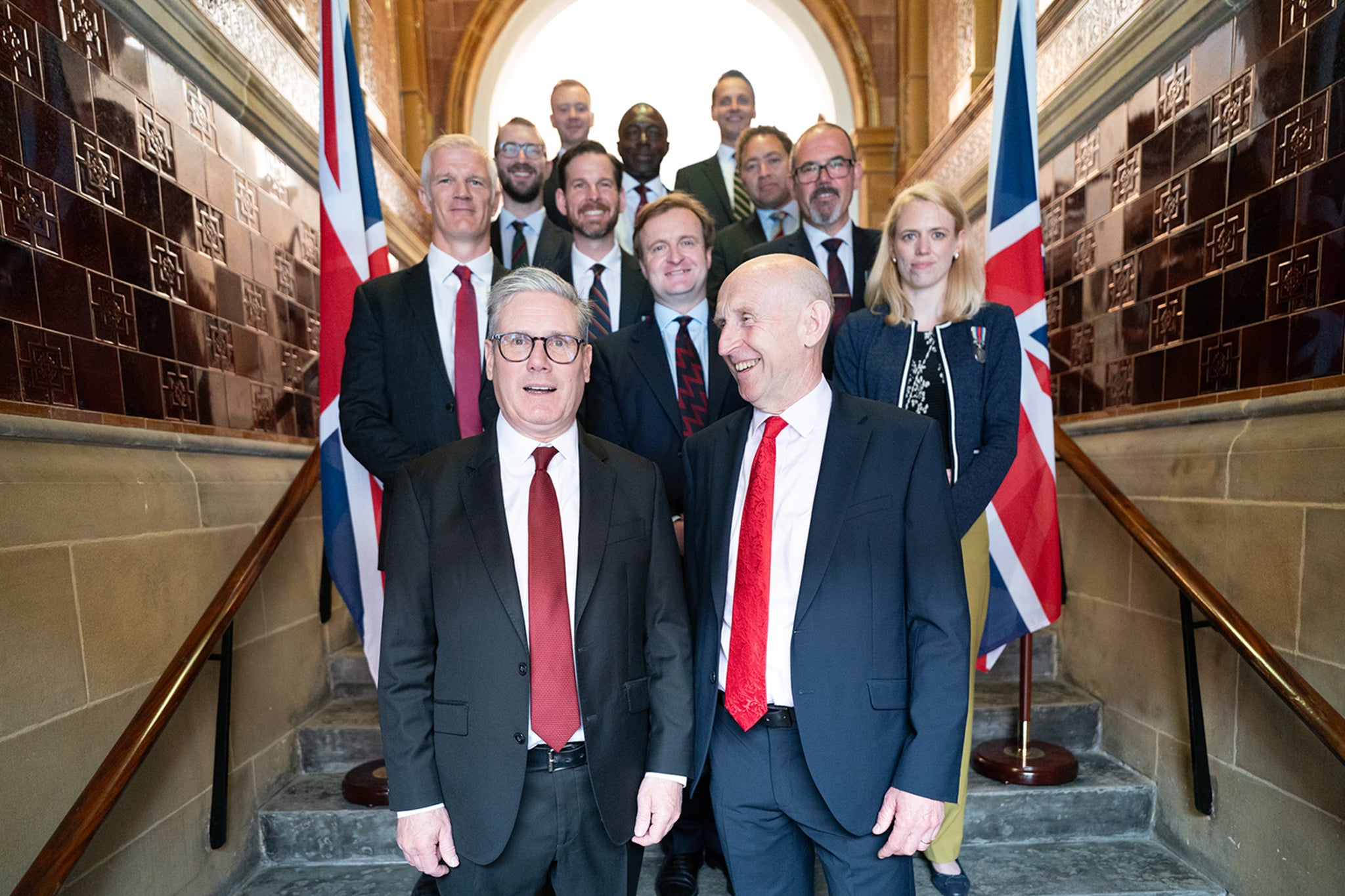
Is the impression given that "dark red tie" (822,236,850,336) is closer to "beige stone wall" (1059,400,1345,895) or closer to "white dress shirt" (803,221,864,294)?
"white dress shirt" (803,221,864,294)

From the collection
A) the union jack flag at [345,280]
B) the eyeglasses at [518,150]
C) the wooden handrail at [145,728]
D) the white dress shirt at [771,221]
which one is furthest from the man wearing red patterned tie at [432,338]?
the white dress shirt at [771,221]

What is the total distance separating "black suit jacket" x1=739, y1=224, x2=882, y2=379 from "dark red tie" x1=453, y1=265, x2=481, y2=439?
87cm

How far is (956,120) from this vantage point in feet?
16.5

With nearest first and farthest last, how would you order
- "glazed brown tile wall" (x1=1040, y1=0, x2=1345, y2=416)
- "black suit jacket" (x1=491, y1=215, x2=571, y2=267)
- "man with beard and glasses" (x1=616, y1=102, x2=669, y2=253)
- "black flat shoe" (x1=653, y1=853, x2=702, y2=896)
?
"glazed brown tile wall" (x1=1040, y1=0, x2=1345, y2=416), "black flat shoe" (x1=653, y1=853, x2=702, y2=896), "black suit jacket" (x1=491, y1=215, x2=571, y2=267), "man with beard and glasses" (x1=616, y1=102, x2=669, y2=253)

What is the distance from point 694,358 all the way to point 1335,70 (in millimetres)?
1695

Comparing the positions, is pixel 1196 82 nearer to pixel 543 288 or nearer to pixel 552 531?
pixel 543 288

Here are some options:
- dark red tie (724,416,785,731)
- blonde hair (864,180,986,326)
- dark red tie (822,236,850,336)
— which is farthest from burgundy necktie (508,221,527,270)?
dark red tie (724,416,785,731)

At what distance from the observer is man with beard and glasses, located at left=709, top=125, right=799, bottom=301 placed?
3.32 m

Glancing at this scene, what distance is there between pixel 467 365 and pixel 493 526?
0.92m

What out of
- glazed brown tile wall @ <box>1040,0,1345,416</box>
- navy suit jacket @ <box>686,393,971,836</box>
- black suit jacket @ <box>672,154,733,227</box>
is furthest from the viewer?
black suit jacket @ <box>672,154,733,227</box>

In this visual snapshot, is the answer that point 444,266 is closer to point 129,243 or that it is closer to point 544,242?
point 129,243

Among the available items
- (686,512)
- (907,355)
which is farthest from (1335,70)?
(686,512)

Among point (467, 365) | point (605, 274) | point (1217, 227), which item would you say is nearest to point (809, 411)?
point (467, 365)

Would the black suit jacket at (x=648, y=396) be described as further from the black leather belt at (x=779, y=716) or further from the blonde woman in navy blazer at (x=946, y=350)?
the black leather belt at (x=779, y=716)
